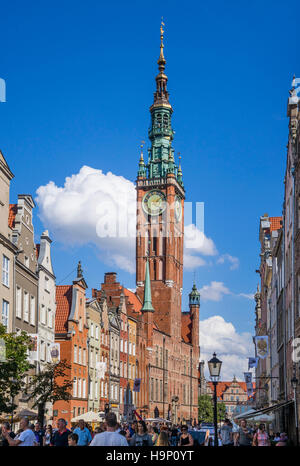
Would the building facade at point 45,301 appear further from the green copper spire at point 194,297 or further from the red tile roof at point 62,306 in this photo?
the green copper spire at point 194,297

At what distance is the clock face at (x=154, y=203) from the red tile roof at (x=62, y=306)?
63.6 m

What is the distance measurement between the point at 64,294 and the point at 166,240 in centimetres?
6348

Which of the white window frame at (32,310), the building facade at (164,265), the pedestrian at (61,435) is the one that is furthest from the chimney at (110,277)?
the pedestrian at (61,435)

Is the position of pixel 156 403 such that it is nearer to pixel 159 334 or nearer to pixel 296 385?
pixel 159 334

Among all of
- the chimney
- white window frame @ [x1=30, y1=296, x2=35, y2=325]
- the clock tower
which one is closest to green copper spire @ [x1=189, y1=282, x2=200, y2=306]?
the clock tower

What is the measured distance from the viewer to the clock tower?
121 m

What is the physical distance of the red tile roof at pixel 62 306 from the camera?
187 feet

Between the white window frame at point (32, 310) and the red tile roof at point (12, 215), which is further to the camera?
the white window frame at point (32, 310)

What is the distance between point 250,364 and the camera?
52.8 metres

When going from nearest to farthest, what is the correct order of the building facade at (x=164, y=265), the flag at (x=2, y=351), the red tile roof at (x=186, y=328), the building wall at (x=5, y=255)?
the flag at (x=2, y=351) → the building wall at (x=5, y=255) → the building facade at (x=164, y=265) → the red tile roof at (x=186, y=328)

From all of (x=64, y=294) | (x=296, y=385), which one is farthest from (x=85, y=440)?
(x=64, y=294)

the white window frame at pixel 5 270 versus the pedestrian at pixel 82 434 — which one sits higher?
the white window frame at pixel 5 270

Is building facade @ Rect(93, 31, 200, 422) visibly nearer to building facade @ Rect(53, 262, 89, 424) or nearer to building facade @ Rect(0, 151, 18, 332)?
building facade @ Rect(53, 262, 89, 424)

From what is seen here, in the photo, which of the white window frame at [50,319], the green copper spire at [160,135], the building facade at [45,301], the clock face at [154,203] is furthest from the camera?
the green copper spire at [160,135]
